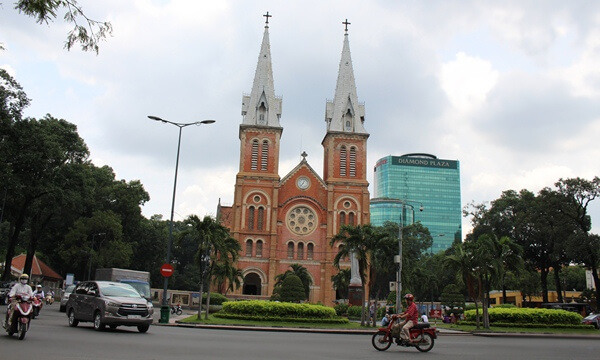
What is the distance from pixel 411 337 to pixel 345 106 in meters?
55.1

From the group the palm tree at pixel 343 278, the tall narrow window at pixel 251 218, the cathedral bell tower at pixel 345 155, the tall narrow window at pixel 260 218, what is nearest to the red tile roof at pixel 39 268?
the tall narrow window at pixel 251 218

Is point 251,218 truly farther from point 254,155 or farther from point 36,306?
point 36,306

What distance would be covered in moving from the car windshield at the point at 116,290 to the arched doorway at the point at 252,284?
42.9m

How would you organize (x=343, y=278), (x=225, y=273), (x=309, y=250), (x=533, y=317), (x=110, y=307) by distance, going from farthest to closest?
(x=309, y=250)
(x=343, y=278)
(x=225, y=273)
(x=533, y=317)
(x=110, y=307)

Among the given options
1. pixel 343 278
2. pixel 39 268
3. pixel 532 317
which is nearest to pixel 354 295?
pixel 343 278

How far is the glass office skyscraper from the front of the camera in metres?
144

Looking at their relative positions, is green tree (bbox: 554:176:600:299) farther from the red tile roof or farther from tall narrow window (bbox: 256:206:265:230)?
the red tile roof

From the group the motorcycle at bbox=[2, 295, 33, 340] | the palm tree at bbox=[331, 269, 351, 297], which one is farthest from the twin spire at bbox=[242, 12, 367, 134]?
the motorcycle at bbox=[2, 295, 33, 340]

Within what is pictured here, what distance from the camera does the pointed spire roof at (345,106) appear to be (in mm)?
66125

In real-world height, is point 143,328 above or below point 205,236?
below

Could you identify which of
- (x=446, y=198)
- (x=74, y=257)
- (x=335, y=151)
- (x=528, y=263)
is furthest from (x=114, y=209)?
(x=446, y=198)

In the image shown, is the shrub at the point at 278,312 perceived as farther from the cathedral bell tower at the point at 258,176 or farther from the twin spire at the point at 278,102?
the twin spire at the point at 278,102

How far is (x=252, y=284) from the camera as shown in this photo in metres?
59.6

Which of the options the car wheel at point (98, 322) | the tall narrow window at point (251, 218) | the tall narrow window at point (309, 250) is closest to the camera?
the car wheel at point (98, 322)
